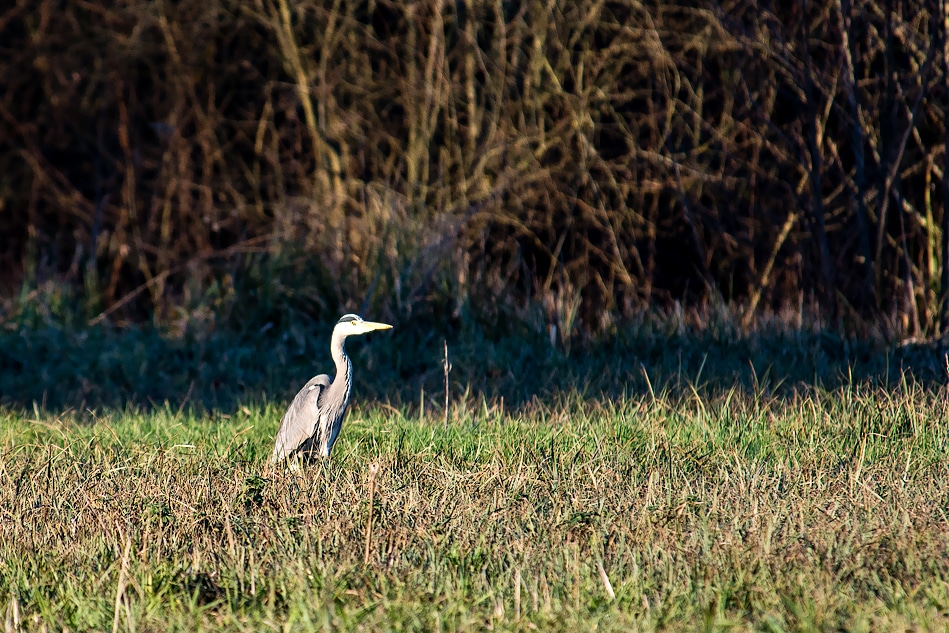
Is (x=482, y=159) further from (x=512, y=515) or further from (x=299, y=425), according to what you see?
(x=512, y=515)

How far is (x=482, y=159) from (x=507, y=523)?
6.30m

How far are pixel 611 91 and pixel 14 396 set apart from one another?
18.0 feet

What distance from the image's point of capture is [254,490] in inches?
166

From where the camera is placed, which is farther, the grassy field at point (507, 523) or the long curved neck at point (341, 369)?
the long curved neck at point (341, 369)

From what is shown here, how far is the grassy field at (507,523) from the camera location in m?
3.02

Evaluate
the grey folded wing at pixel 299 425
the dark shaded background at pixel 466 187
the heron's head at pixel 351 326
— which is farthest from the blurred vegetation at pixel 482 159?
the grey folded wing at pixel 299 425

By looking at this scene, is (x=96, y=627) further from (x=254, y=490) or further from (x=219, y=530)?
(x=254, y=490)

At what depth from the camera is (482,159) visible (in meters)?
9.73

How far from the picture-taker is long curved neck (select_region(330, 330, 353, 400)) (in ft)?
15.9

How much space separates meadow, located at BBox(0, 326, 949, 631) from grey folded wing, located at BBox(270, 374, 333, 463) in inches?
6.2

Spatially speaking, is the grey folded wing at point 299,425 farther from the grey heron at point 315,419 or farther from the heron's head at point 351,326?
the heron's head at point 351,326

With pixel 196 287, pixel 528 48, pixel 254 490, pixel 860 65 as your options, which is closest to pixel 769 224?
pixel 860 65

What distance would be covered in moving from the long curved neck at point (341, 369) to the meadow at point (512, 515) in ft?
0.85

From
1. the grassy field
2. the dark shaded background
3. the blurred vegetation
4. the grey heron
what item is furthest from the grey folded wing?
the blurred vegetation
